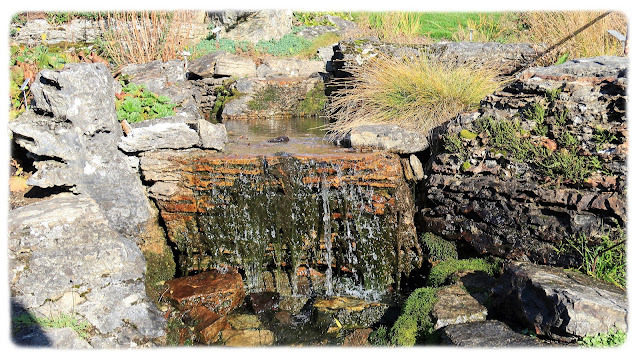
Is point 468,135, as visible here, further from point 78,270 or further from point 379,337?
point 78,270

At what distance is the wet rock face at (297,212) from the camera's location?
4.75 m

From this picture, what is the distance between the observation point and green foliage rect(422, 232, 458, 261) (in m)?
4.54

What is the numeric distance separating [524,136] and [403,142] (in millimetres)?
1306

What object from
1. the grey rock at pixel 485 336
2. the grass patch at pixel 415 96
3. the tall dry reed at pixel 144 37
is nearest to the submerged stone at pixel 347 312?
the grey rock at pixel 485 336

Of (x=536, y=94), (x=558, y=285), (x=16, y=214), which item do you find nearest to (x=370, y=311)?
(x=558, y=285)

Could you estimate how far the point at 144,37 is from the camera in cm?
879

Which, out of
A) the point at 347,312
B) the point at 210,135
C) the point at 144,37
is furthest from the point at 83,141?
the point at 144,37

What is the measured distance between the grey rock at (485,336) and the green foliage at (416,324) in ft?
0.86

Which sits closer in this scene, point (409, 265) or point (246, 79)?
point (409, 265)

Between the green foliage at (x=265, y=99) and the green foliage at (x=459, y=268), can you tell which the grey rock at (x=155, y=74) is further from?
the green foliage at (x=459, y=268)

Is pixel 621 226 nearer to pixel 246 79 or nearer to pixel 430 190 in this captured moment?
pixel 430 190

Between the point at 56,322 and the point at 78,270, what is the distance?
2.02 feet

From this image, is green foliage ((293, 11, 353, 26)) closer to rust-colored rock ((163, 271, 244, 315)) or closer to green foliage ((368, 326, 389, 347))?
rust-colored rock ((163, 271, 244, 315))

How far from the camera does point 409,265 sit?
4.82 m
